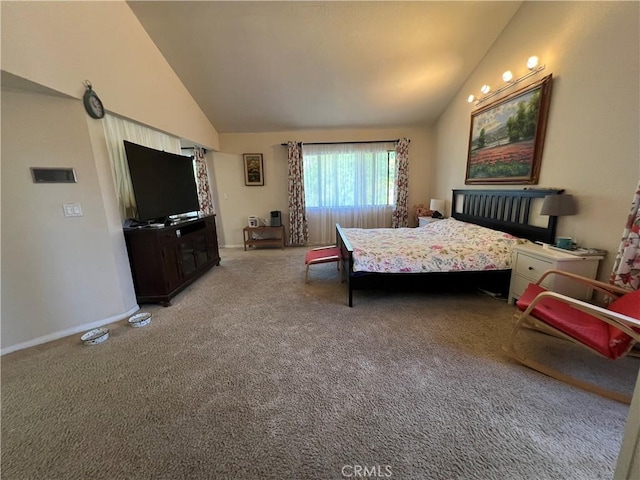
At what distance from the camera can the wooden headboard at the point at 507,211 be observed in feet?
8.66

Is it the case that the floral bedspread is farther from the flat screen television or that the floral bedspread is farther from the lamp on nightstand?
the flat screen television

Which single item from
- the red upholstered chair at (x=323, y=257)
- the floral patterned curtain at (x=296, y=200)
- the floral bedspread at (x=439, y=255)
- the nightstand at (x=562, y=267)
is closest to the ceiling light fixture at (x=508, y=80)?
the floral bedspread at (x=439, y=255)

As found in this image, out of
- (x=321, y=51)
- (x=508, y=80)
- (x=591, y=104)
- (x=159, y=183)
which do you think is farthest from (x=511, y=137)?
(x=159, y=183)

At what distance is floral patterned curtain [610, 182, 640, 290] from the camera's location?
1.80 m

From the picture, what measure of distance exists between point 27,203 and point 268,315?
2.27 meters

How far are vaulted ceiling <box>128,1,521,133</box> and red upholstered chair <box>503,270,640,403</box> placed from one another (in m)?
3.13

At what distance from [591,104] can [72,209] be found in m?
4.75

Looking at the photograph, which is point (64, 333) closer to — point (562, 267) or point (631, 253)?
point (562, 267)

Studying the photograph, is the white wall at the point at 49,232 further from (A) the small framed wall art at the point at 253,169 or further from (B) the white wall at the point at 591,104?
(B) the white wall at the point at 591,104

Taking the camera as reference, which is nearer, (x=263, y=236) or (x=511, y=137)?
(x=511, y=137)

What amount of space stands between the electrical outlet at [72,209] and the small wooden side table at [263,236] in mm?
2984

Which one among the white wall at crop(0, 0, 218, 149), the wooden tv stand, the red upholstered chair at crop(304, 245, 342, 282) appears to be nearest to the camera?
the white wall at crop(0, 0, 218, 149)

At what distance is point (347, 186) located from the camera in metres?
5.29

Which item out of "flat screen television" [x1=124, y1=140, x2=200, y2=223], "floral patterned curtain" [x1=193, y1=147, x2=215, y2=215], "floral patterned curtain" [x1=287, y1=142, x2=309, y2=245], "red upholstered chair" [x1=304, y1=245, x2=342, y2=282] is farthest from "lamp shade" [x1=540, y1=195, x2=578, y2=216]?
"floral patterned curtain" [x1=193, y1=147, x2=215, y2=215]
